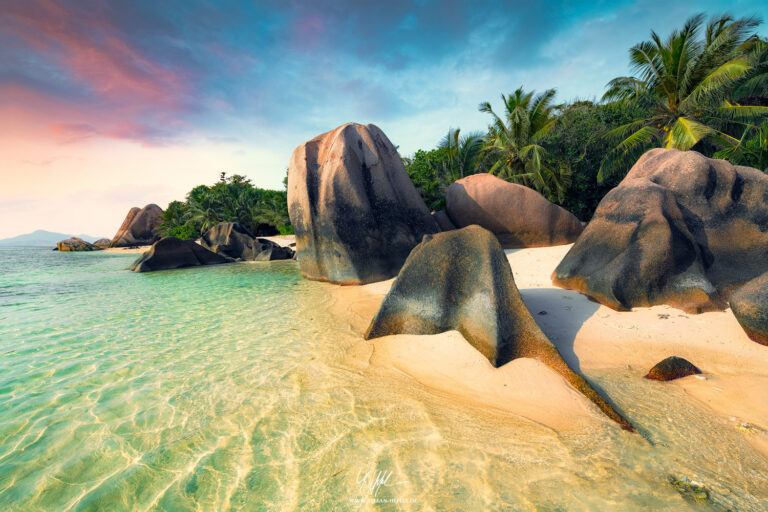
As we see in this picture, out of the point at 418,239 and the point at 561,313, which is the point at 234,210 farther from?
the point at 561,313

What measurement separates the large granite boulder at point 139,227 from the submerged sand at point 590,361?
182ft

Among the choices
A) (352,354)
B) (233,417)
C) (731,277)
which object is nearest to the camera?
(233,417)

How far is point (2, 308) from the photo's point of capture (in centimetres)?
665

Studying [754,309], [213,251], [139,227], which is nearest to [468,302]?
[754,309]

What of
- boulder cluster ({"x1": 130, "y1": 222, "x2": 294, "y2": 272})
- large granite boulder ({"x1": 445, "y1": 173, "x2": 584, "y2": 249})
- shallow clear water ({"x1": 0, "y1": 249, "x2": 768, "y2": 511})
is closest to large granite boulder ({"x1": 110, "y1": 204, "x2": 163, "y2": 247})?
boulder cluster ({"x1": 130, "y1": 222, "x2": 294, "y2": 272})

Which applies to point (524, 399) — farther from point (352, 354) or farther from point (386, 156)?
point (386, 156)

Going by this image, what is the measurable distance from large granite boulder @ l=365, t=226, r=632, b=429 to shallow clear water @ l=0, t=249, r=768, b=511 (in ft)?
2.28

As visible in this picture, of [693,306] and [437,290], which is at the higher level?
[437,290]

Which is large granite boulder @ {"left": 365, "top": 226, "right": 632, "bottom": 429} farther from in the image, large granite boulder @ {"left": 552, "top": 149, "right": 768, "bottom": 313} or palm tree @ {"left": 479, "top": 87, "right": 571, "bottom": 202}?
palm tree @ {"left": 479, "top": 87, "right": 571, "bottom": 202}

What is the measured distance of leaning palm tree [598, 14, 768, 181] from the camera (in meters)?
12.4

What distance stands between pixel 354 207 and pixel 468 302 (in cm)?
530

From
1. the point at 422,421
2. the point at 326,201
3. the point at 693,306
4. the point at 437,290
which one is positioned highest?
the point at 326,201

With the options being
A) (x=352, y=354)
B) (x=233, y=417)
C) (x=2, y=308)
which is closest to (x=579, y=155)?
(x=352, y=354)

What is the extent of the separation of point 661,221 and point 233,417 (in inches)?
225
